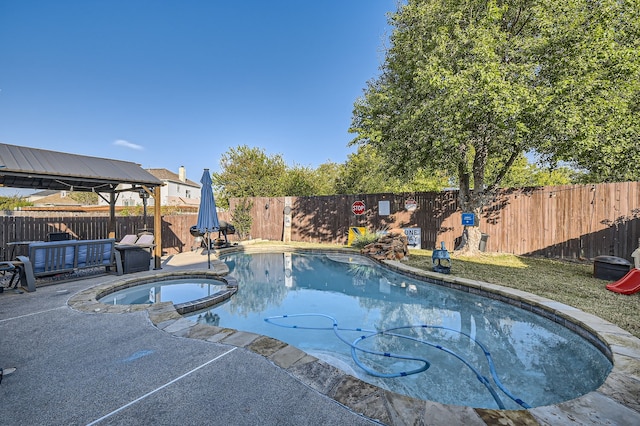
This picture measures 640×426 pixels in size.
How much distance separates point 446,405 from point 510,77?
7519 millimetres

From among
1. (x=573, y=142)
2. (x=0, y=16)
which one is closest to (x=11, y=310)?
(x=0, y=16)

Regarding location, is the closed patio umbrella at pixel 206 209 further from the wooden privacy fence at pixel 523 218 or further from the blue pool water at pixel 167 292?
the wooden privacy fence at pixel 523 218

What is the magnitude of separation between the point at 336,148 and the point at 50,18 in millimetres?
19513

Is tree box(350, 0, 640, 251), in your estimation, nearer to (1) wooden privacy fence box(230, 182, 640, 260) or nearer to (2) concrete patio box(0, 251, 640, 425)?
(1) wooden privacy fence box(230, 182, 640, 260)

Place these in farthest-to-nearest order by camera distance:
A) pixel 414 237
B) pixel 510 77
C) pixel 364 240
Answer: pixel 364 240, pixel 414 237, pixel 510 77

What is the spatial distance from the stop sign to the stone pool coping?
8.17 meters

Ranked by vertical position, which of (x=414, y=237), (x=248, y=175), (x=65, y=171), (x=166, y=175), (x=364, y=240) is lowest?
(x=364, y=240)

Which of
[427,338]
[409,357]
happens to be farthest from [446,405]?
[427,338]

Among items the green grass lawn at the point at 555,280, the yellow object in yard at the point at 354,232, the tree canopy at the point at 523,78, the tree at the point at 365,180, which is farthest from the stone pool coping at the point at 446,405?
the tree at the point at 365,180

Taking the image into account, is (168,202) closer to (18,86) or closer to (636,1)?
(18,86)

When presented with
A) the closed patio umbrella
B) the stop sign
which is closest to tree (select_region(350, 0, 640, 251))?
the stop sign

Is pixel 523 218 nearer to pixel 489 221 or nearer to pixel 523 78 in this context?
pixel 489 221

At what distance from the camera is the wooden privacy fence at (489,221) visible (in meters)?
7.66

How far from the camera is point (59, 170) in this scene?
19.4ft
